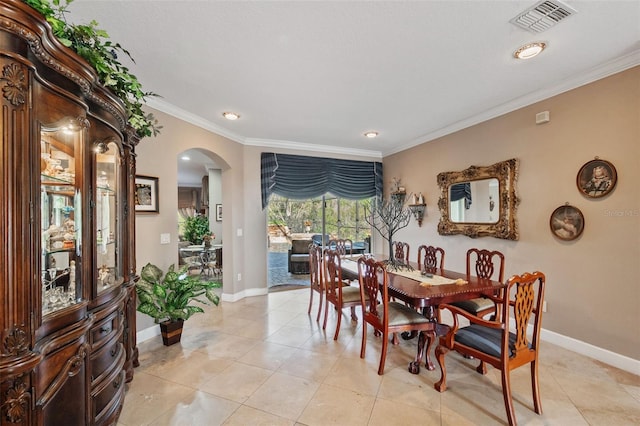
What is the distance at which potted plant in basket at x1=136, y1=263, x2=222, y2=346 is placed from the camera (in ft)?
8.86

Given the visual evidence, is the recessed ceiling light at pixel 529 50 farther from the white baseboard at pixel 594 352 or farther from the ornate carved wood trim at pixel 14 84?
the ornate carved wood trim at pixel 14 84

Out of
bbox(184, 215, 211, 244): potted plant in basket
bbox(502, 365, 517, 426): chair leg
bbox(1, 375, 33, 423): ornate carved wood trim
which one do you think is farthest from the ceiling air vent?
bbox(184, 215, 211, 244): potted plant in basket

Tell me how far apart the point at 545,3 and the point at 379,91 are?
145 centimetres

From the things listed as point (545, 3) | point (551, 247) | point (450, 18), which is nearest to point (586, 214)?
point (551, 247)

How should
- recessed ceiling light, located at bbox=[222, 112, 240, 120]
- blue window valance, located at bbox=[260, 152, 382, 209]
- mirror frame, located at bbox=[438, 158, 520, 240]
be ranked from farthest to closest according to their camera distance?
blue window valance, located at bbox=[260, 152, 382, 209] < recessed ceiling light, located at bbox=[222, 112, 240, 120] < mirror frame, located at bbox=[438, 158, 520, 240]

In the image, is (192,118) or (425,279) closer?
(425,279)

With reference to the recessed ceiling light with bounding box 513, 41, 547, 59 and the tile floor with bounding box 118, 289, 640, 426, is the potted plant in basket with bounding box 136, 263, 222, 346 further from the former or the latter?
the recessed ceiling light with bounding box 513, 41, 547, 59

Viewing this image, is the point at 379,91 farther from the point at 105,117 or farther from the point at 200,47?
the point at 105,117

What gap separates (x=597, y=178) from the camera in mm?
2559

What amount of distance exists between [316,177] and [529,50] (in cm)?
352

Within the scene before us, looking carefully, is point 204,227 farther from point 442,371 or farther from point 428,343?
point 442,371

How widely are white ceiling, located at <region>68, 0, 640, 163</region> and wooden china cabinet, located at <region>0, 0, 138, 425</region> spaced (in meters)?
0.73

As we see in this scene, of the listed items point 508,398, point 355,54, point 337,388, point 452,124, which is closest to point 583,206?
point 452,124

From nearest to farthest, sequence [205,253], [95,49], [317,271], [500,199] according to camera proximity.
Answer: [95,49]
[500,199]
[317,271]
[205,253]
